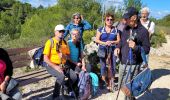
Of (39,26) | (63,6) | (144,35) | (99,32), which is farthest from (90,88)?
(63,6)

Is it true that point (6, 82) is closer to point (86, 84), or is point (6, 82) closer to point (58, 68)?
point (58, 68)

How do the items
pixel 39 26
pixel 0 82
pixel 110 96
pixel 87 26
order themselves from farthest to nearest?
pixel 39 26
pixel 87 26
pixel 110 96
pixel 0 82

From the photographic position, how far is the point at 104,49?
809cm

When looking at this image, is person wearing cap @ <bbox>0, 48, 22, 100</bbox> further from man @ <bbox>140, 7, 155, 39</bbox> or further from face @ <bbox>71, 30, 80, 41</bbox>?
man @ <bbox>140, 7, 155, 39</bbox>

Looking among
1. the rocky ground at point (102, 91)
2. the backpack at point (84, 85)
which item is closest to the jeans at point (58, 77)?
the backpack at point (84, 85)

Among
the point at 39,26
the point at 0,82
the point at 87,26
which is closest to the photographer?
the point at 0,82

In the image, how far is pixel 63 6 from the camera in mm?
50094

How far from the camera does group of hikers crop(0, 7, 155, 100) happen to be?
5.91 metres

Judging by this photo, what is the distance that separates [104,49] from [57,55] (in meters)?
1.42

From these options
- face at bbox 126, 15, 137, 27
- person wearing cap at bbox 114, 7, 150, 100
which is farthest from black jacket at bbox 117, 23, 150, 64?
face at bbox 126, 15, 137, 27

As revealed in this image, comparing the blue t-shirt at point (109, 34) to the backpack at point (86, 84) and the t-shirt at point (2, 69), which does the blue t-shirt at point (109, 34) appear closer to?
the backpack at point (86, 84)

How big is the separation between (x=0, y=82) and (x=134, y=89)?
7.02 ft

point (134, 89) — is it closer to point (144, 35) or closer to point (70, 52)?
point (144, 35)

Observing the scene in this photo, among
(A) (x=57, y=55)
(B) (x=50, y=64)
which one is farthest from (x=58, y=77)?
(A) (x=57, y=55)
